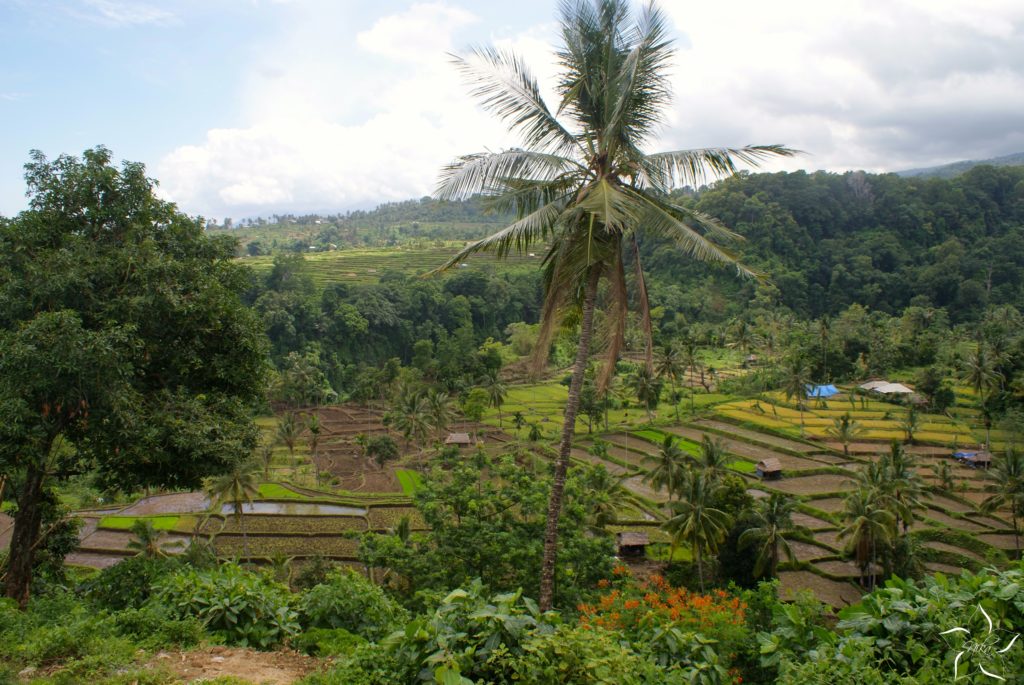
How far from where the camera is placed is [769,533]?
17.8 meters

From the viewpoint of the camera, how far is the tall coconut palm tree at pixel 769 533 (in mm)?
17672

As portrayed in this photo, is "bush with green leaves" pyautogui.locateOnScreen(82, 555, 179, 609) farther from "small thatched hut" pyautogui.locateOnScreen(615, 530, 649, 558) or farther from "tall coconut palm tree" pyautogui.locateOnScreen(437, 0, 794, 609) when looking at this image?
"small thatched hut" pyautogui.locateOnScreen(615, 530, 649, 558)

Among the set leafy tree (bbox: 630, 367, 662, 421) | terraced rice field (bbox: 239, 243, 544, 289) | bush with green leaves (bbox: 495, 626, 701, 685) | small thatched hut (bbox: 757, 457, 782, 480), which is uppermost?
terraced rice field (bbox: 239, 243, 544, 289)

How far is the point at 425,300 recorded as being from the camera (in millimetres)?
60750

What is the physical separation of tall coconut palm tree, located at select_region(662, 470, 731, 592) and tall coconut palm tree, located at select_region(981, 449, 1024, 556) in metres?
10.9

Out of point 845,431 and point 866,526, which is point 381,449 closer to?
point 866,526

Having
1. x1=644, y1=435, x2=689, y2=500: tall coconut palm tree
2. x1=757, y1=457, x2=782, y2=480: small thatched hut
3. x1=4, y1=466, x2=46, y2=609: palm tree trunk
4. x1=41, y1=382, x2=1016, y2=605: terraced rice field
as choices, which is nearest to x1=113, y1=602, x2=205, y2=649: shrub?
x1=4, y1=466, x2=46, y2=609: palm tree trunk

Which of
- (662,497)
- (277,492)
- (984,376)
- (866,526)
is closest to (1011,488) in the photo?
(866,526)

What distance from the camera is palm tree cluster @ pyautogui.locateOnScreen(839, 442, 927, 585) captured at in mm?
17594

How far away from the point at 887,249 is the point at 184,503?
75.0m

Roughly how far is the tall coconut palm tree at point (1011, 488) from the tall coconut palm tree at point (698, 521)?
10906 millimetres

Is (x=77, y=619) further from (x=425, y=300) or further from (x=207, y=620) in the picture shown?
(x=425, y=300)

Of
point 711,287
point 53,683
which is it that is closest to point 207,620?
point 53,683

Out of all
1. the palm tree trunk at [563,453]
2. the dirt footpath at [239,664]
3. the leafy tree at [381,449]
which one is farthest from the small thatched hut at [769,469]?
the dirt footpath at [239,664]
